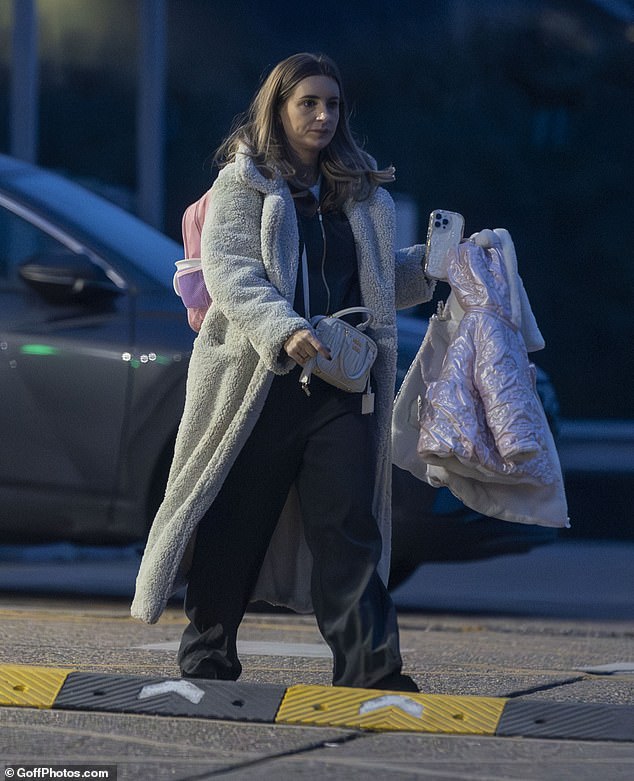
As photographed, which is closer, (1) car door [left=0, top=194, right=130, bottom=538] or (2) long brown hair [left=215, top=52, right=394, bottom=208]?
(2) long brown hair [left=215, top=52, right=394, bottom=208]

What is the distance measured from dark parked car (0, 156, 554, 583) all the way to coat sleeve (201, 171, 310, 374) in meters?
2.44

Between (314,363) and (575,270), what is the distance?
10.2 m

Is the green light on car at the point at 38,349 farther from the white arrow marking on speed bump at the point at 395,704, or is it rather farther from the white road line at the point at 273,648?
Answer: the white arrow marking on speed bump at the point at 395,704

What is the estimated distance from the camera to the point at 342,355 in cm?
452

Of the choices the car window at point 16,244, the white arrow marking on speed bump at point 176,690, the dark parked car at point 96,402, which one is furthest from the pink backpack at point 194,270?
the car window at point 16,244

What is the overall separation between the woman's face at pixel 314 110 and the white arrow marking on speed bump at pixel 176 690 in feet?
4.62

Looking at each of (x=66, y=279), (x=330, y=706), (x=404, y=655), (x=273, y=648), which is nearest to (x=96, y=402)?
(x=66, y=279)

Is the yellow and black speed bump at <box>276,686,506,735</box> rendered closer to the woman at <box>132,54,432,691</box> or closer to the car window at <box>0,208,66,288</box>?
the woman at <box>132,54,432,691</box>

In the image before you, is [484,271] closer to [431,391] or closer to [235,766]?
[431,391]

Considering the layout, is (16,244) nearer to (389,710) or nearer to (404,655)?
(404,655)

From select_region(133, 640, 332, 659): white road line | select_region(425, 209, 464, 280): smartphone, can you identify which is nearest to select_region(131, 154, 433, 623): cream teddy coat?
select_region(425, 209, 464, 280): smartphone

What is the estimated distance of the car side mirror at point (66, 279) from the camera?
23.6ft

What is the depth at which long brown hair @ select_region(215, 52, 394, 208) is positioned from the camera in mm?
4688

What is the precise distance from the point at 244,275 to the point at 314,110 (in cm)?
48
